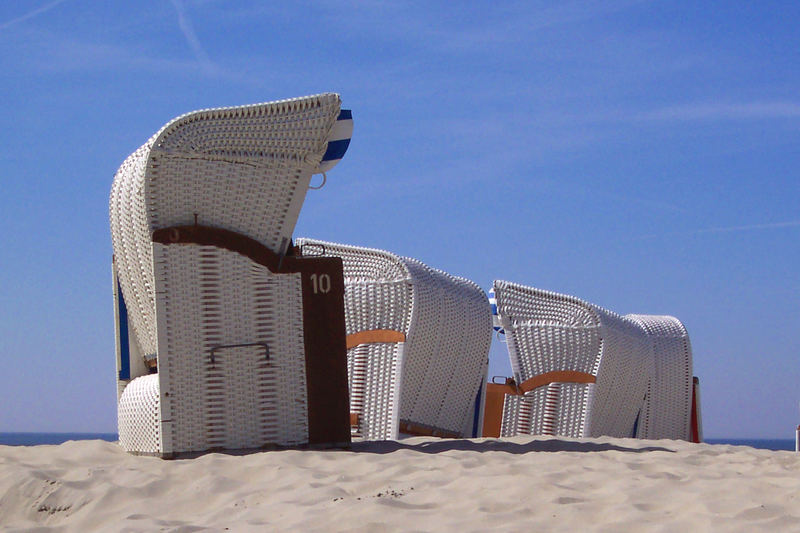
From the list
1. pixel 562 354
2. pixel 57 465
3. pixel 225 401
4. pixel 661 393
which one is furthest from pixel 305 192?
pixel 661 393

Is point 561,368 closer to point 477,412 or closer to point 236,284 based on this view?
point 477,412

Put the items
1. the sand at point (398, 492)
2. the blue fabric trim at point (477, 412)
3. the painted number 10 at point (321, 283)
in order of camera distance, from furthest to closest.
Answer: the blue fabric trim at point (477, 412), the painted number 10 at point (321, 283), the sand at point (398, 492)

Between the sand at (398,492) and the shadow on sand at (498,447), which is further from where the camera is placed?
the shadow on sand at (498,447)

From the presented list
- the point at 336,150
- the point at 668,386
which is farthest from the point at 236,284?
the point at 668,386

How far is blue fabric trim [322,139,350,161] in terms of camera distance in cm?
744

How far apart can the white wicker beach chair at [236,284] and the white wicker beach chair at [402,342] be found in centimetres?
288

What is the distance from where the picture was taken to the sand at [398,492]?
4559 millimetres

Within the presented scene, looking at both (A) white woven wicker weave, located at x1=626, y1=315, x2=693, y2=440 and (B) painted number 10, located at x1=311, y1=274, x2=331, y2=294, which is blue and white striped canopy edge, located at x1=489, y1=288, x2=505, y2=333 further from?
(B) painted number 10, located at x1=311, y1=274, x2=331, y2=294

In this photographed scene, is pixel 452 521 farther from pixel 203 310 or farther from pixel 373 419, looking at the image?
pixel 373 419

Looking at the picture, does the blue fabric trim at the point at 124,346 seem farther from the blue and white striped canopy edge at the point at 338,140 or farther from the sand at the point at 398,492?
the blue and white striped canopy edge at the point at 338,140

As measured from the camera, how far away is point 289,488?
539 centimetres

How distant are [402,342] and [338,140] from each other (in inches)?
143

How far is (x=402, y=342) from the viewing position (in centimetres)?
1061

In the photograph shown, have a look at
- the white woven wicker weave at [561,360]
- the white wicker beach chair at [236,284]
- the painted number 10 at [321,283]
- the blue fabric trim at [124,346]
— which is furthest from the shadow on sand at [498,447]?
the white woven wicker weave at [561,360]
